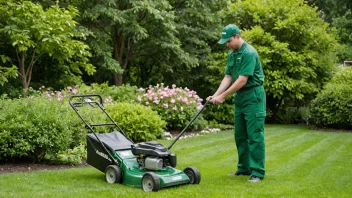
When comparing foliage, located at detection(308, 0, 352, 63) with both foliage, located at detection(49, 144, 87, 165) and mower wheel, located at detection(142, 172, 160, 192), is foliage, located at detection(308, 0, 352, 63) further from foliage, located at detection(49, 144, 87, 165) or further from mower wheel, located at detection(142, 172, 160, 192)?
mower wheel, located at detection(142, 172, 160, 192)

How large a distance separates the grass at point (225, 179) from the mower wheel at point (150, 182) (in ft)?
0.24

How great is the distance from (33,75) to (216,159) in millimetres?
6757

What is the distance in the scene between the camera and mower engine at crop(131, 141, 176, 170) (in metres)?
5.21

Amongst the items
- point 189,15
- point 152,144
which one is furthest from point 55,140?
→ point 189,15

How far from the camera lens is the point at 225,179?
596cm

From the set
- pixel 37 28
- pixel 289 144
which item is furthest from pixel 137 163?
pixel 37 28

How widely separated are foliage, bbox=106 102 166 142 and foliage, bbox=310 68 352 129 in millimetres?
5761

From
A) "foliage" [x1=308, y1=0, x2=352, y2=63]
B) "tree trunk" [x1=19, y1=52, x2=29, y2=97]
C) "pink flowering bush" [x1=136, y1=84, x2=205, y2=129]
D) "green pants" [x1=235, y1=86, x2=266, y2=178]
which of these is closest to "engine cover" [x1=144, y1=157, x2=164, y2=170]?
"green pants" [x1=235, y1=86, x2=266, y2=178]

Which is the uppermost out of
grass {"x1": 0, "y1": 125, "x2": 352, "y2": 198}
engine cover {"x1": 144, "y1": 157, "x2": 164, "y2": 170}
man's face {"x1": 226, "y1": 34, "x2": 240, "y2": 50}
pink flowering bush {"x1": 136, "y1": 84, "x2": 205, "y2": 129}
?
man's face {"x1": 226, "y1": 34, "x2": 240, "y2": 50}

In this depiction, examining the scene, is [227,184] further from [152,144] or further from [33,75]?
[33,75]

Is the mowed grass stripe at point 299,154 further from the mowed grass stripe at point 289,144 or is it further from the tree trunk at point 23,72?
the tree trunk at point 23,72

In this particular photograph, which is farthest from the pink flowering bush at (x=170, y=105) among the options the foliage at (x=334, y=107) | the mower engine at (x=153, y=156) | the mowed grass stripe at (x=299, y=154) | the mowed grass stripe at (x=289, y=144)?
the mower engine at (x=153, y=156)

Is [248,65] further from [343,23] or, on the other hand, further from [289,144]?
[343,23]

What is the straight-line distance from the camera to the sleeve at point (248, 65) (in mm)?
5671
